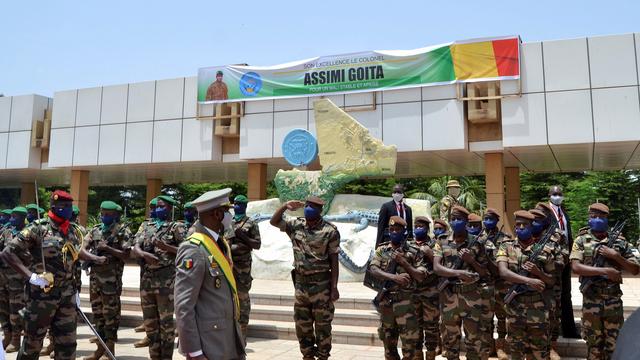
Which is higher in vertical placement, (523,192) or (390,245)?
(523,192)

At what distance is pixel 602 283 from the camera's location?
527 centimetres

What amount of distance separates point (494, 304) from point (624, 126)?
1002 cm

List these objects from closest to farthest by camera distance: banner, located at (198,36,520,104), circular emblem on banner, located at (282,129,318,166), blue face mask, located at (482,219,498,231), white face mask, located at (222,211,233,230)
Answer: white face mask, located at (222,211,233,230), blue face mask, located at (482,219,498,231), circular emblem on banner, located at (282,129,318,166), banner, located at (198,36,520,104)

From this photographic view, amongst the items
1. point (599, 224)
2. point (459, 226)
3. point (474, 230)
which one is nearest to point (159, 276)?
point (459, 226)

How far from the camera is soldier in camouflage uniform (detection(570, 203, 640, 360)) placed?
514 cm

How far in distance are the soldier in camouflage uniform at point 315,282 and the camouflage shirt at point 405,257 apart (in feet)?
1.61

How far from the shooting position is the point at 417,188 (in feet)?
112

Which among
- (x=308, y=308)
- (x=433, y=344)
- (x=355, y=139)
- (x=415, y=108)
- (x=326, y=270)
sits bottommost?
(x=433, y=344)

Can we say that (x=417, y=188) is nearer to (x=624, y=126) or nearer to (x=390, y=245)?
(x=624, y=126)

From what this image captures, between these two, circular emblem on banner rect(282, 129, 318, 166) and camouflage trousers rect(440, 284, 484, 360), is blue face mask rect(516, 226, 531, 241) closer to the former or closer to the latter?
camouflage trousers rect(440, 284, 484, 360)

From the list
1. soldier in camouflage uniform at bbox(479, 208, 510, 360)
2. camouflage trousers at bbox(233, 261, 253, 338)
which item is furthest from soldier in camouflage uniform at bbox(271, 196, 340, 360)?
soldier in camouflage uniform at bbox(479, 208, 510, 360)

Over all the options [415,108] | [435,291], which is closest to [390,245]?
[435,291]

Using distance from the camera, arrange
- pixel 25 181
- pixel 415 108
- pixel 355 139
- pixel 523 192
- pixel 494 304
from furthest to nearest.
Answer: pixel 523 192 < pixel 25 181 < pixel 415 108 < pixel 355 139 < pixel 494 304

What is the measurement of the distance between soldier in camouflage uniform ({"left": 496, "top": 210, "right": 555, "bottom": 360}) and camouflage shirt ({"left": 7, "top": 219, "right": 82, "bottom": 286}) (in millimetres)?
4411
